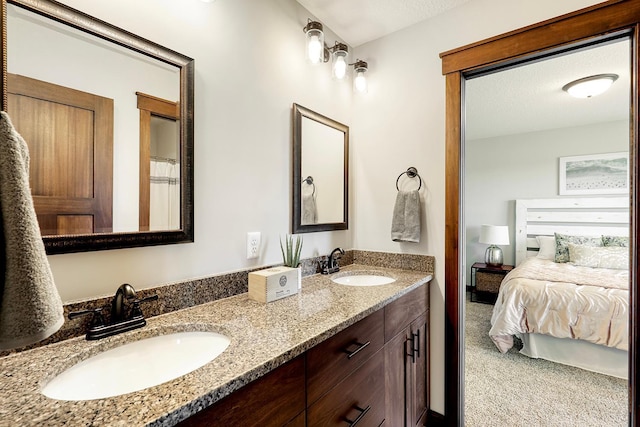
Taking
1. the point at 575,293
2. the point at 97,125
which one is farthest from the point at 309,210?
the point at 575,293

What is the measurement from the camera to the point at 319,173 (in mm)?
1839

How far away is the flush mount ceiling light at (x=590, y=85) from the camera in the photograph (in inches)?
76.4

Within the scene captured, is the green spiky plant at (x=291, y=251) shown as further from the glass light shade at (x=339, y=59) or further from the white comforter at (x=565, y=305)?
the white comforter at (x=565, y=305)

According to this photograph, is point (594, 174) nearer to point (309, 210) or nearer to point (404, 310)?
point (404, 310)

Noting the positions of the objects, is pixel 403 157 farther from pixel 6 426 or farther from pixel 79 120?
pixel 6 426

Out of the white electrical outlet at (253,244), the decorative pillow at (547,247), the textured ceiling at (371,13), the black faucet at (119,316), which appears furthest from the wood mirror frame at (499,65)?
the black faucet at (119,316)

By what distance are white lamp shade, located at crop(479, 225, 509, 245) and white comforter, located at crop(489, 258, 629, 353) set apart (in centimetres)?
51

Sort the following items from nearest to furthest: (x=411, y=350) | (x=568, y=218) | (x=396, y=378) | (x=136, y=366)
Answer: (x=136, y=366) < (x=396, y=378) < (x=411, y=350) < (x=568, y=218)

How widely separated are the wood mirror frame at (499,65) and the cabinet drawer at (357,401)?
2.27ft

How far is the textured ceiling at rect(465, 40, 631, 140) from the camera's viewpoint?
189 cm

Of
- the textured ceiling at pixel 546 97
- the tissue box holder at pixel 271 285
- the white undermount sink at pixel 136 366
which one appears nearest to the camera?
the white undermount sink at pixel 136 366

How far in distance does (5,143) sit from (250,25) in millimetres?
1237

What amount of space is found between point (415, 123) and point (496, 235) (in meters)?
1.91

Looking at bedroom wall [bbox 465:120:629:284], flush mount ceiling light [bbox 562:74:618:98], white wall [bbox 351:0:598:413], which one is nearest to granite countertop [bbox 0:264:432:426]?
white wall [bbox 351:0:598:413]
